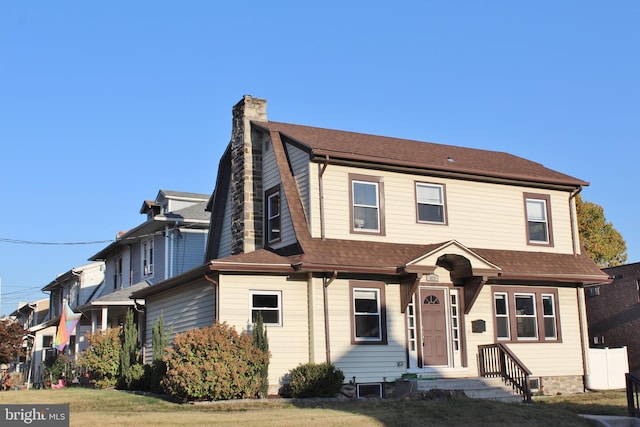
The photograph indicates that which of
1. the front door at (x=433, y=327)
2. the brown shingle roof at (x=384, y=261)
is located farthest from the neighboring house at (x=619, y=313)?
the front door at (x=433, y=327)

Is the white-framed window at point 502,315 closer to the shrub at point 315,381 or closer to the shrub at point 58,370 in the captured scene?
the shrub at point 315,381

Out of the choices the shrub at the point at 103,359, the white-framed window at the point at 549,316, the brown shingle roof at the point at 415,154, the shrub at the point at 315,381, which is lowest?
the shrub at the point at 315,381

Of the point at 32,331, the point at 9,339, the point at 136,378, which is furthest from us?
the point at 32,331

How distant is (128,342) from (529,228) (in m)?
13.5

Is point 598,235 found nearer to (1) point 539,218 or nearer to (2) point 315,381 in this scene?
(1) point 539,218

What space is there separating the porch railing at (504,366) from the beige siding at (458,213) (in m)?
3.26

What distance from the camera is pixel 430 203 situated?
22.9 metres

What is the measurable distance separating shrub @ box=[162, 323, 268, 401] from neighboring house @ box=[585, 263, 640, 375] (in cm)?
1797

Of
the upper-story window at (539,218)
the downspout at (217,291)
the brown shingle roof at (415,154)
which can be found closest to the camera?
the downspout at (217,291)

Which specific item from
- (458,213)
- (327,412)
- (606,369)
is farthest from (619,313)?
(327,412)

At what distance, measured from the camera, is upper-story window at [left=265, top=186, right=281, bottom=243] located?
22.6 m

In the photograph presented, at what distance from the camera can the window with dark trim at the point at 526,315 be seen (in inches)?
899

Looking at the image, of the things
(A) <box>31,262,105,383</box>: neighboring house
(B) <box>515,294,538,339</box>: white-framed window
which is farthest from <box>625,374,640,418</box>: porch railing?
(A) <box>31,262,105,383</box>: neighboring house

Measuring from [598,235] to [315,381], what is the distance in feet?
116
